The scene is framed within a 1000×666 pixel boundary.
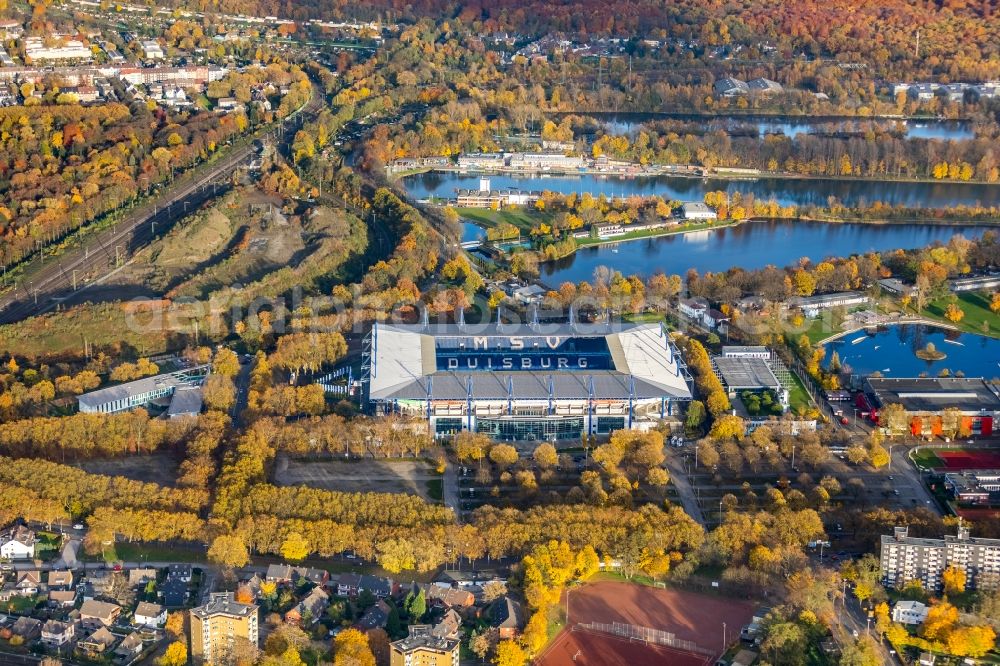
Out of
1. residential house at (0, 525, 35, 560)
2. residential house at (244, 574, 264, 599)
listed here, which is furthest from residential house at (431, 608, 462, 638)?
residential house at (0, 525, 35, 560)

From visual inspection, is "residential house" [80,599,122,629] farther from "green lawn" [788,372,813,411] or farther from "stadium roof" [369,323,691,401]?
"green lawn" [788,372,813,411]

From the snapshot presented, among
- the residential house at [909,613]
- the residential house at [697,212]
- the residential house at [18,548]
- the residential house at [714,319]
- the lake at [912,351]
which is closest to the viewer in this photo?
the residential house at [909,613]

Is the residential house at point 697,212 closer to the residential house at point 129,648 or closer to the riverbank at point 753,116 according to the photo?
the riverbank at point 753,116

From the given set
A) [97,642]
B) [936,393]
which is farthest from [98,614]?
[936,393]

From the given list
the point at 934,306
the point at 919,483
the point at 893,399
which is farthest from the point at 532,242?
the point at 919,483

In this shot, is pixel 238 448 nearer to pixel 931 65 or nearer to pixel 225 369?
pixel 225 369

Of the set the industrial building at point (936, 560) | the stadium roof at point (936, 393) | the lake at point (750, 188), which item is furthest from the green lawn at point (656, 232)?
the industrial building at point (936, 560)
